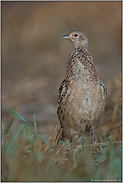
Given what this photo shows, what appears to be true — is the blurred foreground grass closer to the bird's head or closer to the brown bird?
the brown bird

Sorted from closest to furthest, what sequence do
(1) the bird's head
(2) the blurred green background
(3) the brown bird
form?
1. (3) the brown bird
2. (1) the bird's head
3. (2) the blurred green background

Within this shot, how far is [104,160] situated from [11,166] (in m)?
1.09

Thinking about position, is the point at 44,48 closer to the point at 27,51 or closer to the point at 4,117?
the point at 27,51

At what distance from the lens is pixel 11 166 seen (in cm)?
249

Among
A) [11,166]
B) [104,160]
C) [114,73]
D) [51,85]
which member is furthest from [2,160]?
[114,73]

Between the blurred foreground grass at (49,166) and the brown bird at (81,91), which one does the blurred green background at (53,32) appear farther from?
the blurred foreground grass at (49,166)

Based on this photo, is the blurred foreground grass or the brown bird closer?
the blurred foreground grass

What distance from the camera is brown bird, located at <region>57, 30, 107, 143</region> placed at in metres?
3.37

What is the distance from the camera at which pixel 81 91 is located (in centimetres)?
337

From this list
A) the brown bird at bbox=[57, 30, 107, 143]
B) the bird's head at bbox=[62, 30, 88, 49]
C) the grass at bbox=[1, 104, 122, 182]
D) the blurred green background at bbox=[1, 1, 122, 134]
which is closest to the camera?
the grass at bbox=[1, 104, 122, 182]

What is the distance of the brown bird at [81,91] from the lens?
133 inches

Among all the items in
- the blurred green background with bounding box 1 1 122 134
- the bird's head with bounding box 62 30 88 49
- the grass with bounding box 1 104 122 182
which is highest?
the blurred green background with bounding box 1 1 122 134

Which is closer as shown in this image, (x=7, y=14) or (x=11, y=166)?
(x=11, y=166)

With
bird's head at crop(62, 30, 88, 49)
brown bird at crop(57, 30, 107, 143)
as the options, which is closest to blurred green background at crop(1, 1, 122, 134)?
bird's head at crop(62, 30, 88, 49)
